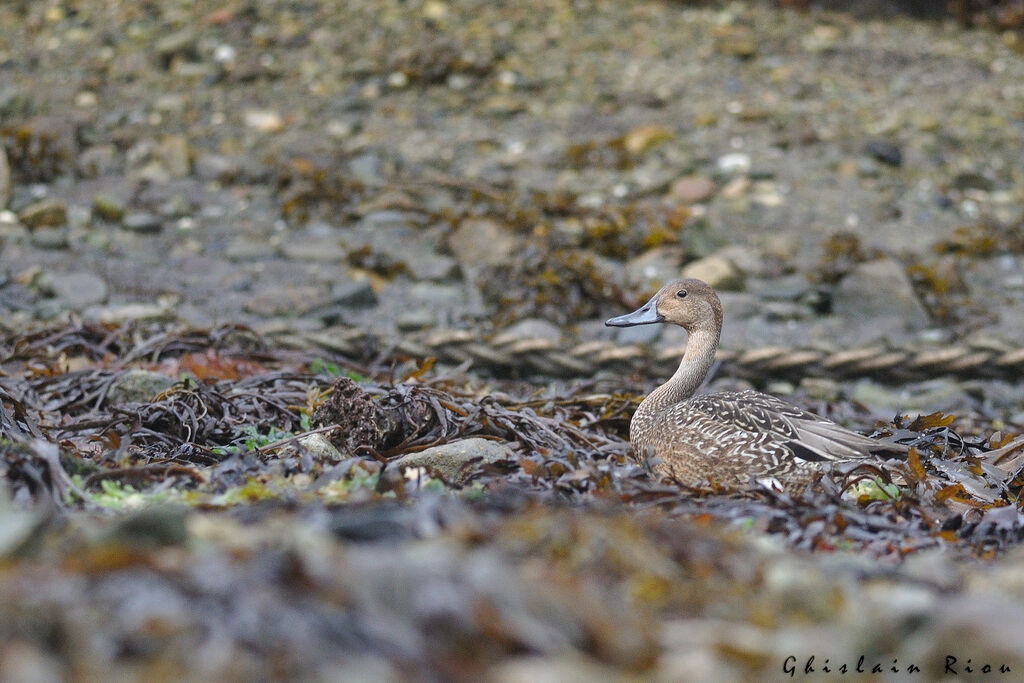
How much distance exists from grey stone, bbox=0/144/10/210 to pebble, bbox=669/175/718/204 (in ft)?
17.3

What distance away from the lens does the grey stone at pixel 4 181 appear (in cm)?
814

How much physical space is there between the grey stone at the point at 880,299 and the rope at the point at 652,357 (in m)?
0.70

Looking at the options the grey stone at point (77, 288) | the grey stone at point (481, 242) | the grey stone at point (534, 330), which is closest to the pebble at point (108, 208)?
the grey stone at point (77, 288)

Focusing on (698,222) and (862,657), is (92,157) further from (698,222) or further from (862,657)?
(862,657)

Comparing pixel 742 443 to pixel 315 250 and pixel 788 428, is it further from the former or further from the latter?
pixel 315 250

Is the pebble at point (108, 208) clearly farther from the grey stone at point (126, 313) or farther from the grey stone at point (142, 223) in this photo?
the grey stone at point (126, 313)

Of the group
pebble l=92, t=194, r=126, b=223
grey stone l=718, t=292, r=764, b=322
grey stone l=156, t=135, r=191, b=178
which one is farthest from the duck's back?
grey stone l=156, t=135, r=191, b=178

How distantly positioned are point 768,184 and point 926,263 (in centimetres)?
152

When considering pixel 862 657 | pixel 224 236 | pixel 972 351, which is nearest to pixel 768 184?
pixel 972 351

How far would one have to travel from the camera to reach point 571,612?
6.23 ft

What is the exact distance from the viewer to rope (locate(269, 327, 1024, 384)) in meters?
6.00

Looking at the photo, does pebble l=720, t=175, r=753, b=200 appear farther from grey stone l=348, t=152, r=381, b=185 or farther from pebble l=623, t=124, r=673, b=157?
grey stone l=348, t=152, r=381, b=185

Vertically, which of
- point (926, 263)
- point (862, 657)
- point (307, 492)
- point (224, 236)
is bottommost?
point (926, 263)

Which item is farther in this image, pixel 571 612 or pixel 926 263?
pixel 926 263
